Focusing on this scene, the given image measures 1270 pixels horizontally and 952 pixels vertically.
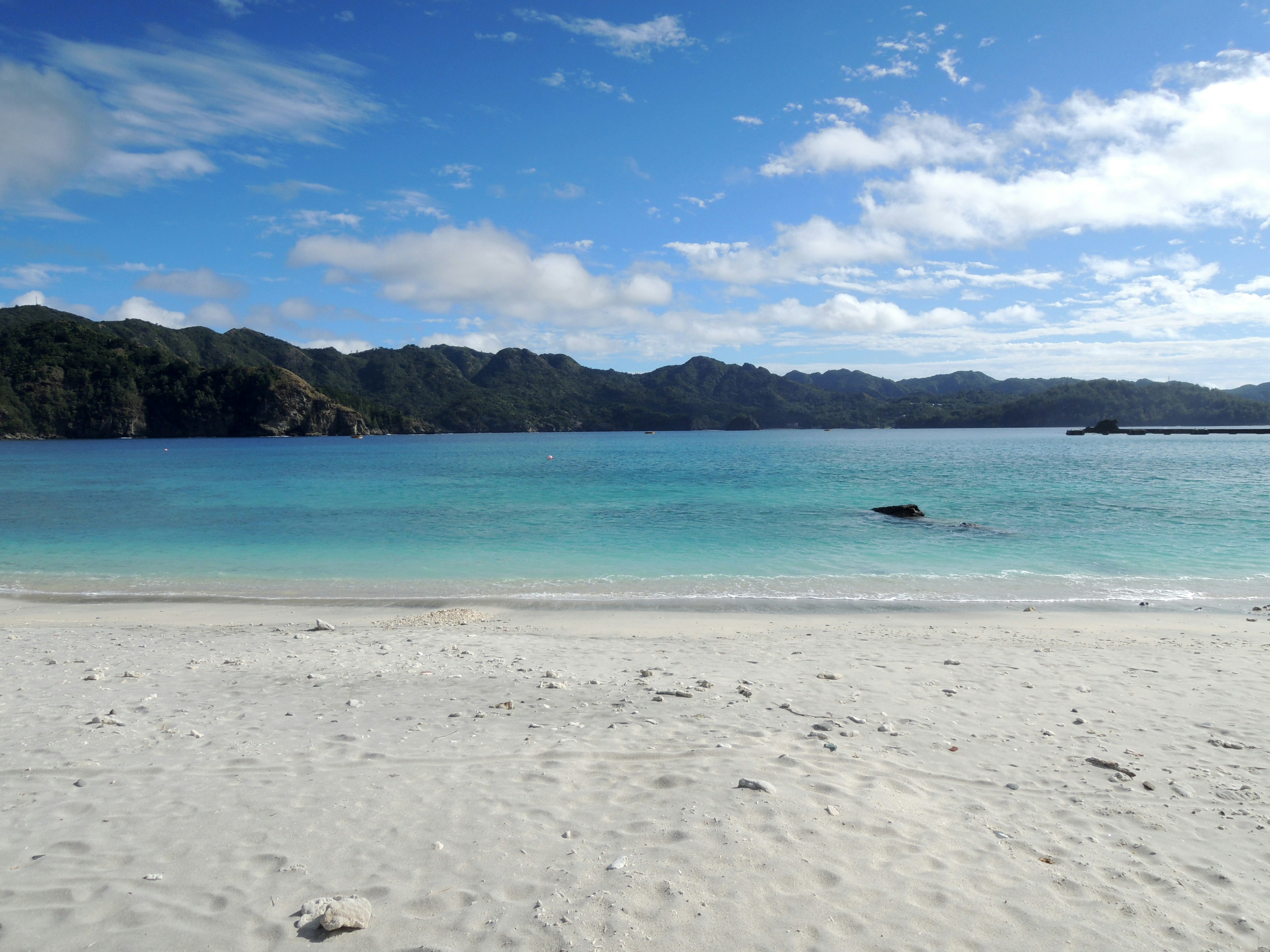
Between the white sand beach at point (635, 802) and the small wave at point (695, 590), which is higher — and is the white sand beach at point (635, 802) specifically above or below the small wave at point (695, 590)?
above

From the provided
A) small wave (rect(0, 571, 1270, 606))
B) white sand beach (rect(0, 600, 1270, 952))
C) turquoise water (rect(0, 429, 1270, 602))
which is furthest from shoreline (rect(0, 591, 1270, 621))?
white sand beach (rect(0, 600, 1270, 952))

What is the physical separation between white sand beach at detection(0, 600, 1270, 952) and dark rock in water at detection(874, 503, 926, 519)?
694 inches

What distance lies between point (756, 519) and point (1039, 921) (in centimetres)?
2315

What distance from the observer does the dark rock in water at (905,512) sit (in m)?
27.2

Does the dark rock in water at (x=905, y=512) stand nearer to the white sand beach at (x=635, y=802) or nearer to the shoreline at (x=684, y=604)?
the shoreline at (x=684, y=604)

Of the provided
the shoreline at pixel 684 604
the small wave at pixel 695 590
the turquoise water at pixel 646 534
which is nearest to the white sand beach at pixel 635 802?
the shoreline at pixel 684 604

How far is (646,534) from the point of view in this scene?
23.7 m

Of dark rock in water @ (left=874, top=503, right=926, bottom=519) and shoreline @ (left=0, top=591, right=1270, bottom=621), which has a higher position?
dark rock in water @ (left=874, top=503, right=926, bottom=519)

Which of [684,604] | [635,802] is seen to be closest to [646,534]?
[684,604]

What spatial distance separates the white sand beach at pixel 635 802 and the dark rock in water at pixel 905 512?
57.8ft

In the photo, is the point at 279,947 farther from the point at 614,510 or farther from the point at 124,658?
the point at 614,510

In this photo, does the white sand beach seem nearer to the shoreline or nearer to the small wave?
the shoreline

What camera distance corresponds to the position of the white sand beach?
3863mm

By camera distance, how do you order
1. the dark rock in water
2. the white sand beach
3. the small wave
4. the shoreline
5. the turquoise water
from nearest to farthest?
the white sand beach
the shoreline
the small wave
the turquoise water
the dark rock in water
